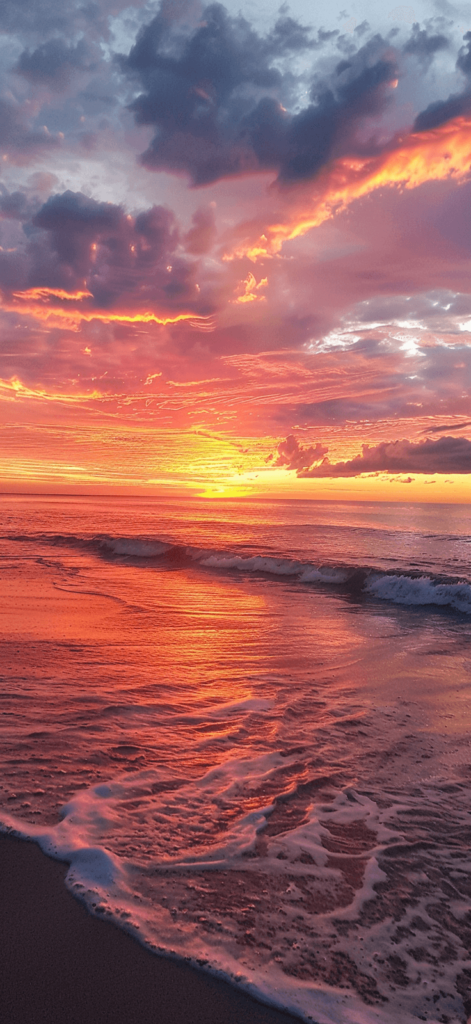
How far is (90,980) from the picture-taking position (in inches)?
115

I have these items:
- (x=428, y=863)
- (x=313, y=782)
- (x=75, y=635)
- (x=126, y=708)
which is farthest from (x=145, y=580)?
(x=428, y=863)

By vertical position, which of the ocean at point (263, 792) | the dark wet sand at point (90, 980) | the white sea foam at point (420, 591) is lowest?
the white sea foam at point (420, 591)

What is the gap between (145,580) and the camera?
67.8ft

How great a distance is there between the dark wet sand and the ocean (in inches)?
4.1

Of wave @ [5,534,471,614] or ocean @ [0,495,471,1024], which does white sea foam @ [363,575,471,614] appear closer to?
wave @ [5,534,471,614]

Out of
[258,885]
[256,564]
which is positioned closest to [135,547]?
[256,564]

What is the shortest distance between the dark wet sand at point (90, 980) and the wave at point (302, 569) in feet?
52.4

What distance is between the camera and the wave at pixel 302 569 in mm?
18766

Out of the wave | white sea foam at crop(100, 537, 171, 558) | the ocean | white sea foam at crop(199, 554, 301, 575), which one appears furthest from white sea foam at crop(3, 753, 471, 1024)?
white sea foam at crop(100, 537, 171, 558)

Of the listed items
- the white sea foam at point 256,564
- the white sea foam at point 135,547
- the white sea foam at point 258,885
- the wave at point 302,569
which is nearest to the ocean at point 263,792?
the white sea foam at point 258,885

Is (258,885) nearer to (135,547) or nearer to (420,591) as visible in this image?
(420,591)

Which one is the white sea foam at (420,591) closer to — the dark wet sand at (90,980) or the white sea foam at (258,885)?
the white sea foam at (258,885)

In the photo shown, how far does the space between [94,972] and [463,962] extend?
7.23 ft

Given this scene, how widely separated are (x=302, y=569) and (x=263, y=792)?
18.7 metres
